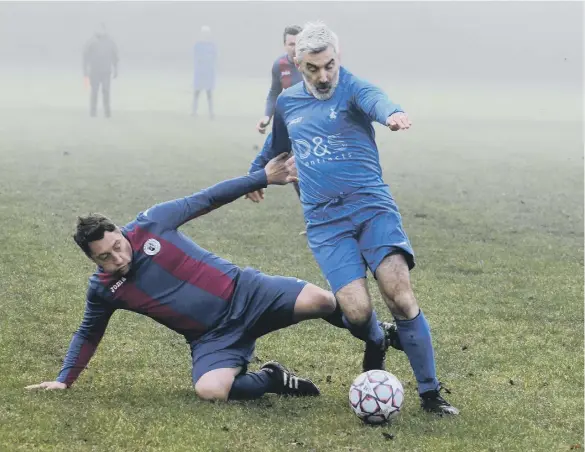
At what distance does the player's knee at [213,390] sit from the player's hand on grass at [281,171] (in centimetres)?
136

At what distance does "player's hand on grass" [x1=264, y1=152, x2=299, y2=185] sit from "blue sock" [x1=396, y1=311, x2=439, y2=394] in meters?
1.23

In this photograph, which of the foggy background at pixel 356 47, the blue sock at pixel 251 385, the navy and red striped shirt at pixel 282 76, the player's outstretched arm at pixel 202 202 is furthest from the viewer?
the foggy background at pixel 356 47

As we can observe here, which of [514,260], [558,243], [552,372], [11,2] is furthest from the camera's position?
[11,2]

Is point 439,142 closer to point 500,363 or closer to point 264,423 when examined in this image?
point 500,363

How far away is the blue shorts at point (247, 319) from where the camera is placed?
20.2 ft

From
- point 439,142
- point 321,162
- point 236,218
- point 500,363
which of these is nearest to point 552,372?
point 500,363

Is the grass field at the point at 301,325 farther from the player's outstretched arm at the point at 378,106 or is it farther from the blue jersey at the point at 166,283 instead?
the player's outstretched arm at the point at 378,106

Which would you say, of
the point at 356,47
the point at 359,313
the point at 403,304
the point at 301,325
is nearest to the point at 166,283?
the point at 359,313

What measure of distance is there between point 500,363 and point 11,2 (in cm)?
6527

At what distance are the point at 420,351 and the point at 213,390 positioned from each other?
129 centimetres

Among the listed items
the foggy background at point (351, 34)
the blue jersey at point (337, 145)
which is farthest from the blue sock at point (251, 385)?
the foggy background at point (351, 34)

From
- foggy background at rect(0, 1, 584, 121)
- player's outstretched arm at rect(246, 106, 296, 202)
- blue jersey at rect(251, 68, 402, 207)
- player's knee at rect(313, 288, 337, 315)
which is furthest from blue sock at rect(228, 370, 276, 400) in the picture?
foggy background at rect(0, 1, 584, 121)

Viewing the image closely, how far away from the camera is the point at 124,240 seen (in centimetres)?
595

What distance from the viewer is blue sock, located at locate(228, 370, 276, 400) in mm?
6008
